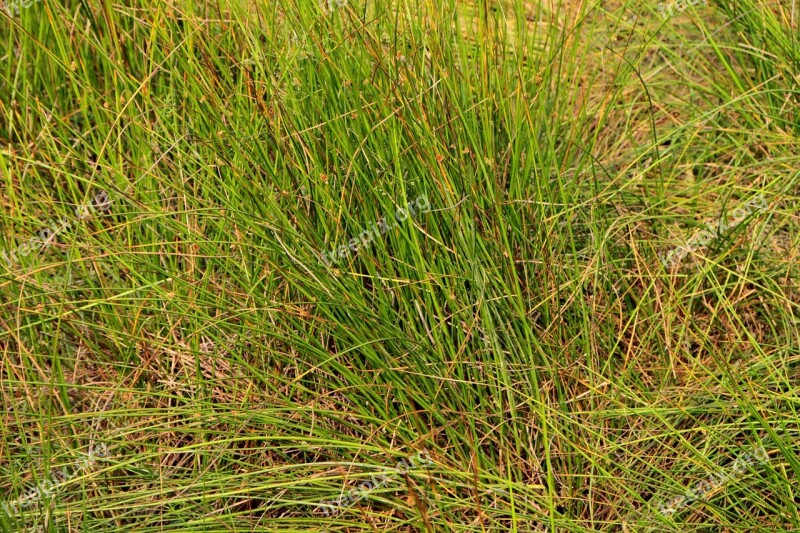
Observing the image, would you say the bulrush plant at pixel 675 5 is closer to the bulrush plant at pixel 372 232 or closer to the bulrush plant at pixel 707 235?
the bulrush plant at pixel 707 235

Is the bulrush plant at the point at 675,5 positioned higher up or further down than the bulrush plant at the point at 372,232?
higher up

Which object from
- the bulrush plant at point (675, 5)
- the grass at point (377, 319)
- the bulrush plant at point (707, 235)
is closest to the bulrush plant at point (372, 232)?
the grass at point (377, 319)

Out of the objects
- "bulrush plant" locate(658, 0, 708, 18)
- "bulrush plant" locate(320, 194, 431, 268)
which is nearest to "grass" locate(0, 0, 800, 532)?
"bulrush plant" locate(320, 194, 431, 268)

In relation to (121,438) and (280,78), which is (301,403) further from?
(280,78)

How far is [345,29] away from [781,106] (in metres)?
1.43

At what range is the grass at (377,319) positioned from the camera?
79.0 inches

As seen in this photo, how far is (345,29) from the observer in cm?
232

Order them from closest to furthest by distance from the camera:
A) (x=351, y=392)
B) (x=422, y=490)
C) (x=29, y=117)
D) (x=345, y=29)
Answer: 1. (x=422, y=490)
2. (x=351, y=392)
3. (x=345, y=29)
4. (x=29, y=117)

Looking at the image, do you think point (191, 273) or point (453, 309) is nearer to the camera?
point (453, 309)

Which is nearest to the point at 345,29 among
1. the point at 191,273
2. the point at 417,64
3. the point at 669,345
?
the point at 417,64

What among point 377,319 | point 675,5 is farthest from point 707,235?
point 377,319

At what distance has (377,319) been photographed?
2080 millimetres

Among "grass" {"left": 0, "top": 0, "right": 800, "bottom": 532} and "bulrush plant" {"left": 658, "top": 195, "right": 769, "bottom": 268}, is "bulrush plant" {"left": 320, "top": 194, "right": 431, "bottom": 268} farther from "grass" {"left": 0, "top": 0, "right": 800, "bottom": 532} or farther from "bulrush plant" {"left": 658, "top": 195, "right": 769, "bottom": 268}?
"bulrush plant" {"left": 658, "top": 195, "right": 769, "bottom": 268}

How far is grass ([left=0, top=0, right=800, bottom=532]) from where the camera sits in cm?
201
